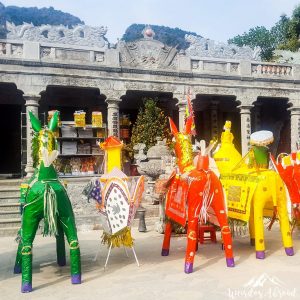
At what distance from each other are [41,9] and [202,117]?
165 feet

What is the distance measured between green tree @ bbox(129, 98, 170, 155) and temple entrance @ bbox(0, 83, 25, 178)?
4.55 meters

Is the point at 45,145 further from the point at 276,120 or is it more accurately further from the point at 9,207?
the point at 276,120

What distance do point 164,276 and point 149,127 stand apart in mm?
8734

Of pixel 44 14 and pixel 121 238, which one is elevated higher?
pixel 44 14

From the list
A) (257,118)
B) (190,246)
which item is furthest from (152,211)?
(257,118)

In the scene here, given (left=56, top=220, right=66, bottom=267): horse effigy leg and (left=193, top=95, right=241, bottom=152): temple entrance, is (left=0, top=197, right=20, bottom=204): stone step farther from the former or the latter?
(left=193, top=95, right=241, bottom=152): temple entrance

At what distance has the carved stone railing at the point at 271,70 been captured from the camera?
14.2 metres

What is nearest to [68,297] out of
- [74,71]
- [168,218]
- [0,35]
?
[168,218]

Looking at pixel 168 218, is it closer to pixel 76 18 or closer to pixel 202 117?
pixel 202 117

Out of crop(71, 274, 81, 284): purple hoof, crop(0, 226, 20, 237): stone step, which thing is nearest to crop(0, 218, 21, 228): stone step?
crop(0, 226, 20, 237): stone step

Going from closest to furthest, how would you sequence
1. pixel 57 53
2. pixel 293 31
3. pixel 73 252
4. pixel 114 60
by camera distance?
pixel 73 252 → pixel 57 53 → pixel 114 60 → pixel 293 31

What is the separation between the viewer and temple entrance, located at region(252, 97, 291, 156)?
56.2 feet

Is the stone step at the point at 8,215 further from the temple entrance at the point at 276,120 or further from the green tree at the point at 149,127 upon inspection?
the temple entrance at the point at 276,120

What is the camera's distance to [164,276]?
15.1ft
